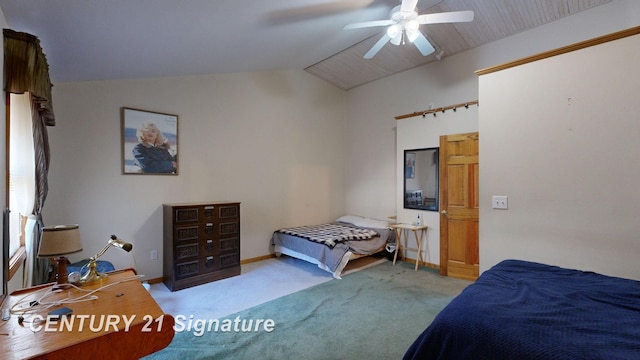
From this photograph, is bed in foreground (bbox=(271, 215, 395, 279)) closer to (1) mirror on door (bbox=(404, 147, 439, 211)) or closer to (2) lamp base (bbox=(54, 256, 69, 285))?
(1) mirror on door (bbox=(404, 147, 439, 211))

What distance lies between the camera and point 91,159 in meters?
3.18

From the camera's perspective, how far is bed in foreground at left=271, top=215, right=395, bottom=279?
390 centimetres

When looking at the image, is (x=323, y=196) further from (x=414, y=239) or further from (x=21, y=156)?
(x=21, y=156)

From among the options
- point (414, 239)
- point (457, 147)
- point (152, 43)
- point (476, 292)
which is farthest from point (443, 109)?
point (152, 43)

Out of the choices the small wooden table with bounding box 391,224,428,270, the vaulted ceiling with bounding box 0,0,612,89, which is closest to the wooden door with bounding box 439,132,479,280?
the small wooden table with bounding box 391,224,428,270

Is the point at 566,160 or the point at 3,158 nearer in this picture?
the point at 3,158

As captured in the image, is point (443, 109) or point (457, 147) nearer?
point (457, 147)

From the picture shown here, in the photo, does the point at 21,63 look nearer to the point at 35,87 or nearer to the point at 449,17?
the point at 35,87

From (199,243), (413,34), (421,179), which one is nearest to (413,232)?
(421,179)

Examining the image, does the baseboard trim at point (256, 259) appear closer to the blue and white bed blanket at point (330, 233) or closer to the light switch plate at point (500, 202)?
the blue and white bed blanket at point (330, 233)

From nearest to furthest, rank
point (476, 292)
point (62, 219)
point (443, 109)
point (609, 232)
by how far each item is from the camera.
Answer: point (476, 292) < point (609, 232) < point (62, 219) < point (443, 109)

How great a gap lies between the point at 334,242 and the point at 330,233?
0.48 metres

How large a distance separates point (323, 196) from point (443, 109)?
8.77ft

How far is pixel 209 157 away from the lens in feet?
13.6
